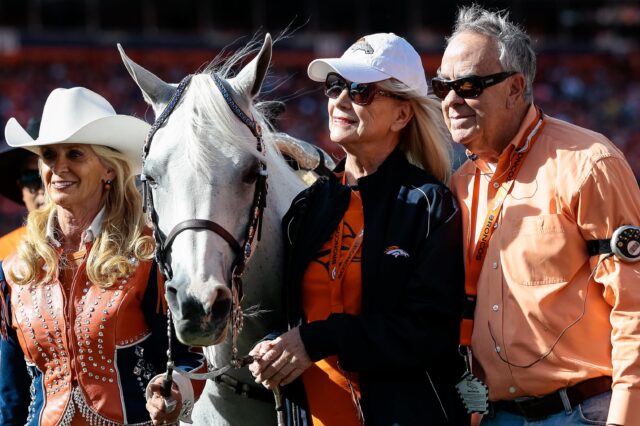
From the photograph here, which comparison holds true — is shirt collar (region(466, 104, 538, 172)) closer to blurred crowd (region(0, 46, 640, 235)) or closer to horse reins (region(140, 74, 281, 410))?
horse reins (region(140, 74, 281, 410))

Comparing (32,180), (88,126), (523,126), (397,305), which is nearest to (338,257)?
(397,305)

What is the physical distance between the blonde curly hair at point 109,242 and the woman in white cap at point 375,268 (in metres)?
0.58

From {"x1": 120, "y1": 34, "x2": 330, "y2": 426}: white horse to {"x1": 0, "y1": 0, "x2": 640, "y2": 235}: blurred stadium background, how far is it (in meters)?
18.8

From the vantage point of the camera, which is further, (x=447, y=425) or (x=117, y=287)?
(x=117, y=287)

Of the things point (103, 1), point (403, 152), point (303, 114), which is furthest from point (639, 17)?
point (403, 152)

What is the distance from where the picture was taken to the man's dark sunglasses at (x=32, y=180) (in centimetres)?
535

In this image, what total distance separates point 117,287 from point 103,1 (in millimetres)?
21245

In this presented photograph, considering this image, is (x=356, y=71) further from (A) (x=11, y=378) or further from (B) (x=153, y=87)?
(A) (x=11, y=378)

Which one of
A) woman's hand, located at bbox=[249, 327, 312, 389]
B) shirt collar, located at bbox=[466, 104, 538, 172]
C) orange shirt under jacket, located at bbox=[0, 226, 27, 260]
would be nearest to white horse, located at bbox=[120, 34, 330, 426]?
woman's hand, located at bbox=[249, 327, 312, 389]

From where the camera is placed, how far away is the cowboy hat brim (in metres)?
3.66

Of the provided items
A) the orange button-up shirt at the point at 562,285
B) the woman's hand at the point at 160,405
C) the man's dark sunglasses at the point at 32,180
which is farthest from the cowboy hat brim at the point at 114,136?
the man's dark sunglasses at the point at 32,180

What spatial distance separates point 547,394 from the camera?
3014 mm

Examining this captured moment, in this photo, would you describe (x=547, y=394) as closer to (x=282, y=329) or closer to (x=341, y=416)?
(x=341, y=416)

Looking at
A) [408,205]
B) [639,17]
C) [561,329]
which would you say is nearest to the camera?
[561,329]
